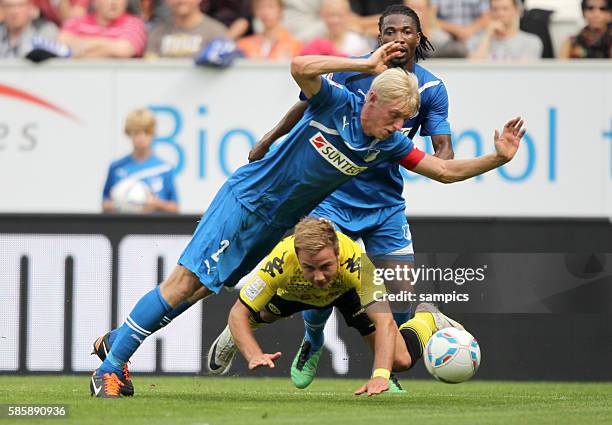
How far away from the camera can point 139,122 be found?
1346 cm

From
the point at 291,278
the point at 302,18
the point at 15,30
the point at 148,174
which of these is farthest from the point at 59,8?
the point at 291,278

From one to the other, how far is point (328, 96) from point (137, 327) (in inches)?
74.3

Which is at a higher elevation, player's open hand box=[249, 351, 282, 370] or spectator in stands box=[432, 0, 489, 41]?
spectator in stands box=[432, 0, 489, 41]

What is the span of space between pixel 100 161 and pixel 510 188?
432cm

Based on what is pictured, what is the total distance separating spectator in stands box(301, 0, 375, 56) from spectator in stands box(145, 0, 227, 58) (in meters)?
1.11

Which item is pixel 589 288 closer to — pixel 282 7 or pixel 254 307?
pixel 254 307

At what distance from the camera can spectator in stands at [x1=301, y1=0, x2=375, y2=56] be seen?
46.3ft

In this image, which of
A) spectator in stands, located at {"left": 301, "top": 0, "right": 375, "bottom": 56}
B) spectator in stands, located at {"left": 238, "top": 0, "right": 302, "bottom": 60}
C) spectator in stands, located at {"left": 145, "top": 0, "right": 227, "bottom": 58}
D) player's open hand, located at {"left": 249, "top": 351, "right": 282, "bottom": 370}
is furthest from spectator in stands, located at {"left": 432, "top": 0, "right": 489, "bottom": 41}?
player's open hand, located at {"left": 249, "top": 351, "right": 282, "bottom": 370}

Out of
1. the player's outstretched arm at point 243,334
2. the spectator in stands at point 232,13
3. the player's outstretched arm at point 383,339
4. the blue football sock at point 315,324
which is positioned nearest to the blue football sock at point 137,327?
the player's outstretched arm at point 243,334

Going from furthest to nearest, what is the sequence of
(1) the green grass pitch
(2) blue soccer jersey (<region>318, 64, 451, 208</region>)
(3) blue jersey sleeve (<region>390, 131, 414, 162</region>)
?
(2) blue soccer jersey (<region>318, 64, 451, 208</region>) → (3) blue jersey sleeve (<region>390, 131, 414, 162</region>) → (1) the green grass pitch

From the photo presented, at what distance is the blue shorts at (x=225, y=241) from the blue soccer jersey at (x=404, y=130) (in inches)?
40.6

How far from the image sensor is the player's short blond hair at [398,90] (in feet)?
24.4

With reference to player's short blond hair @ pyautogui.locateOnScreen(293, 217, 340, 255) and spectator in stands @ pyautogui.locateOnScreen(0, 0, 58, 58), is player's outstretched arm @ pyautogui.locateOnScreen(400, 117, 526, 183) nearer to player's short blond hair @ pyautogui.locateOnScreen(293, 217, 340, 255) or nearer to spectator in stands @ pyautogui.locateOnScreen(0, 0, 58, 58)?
player's short blond hair @ pyautogui.locateOnScreen(293, 217, 340, 255)

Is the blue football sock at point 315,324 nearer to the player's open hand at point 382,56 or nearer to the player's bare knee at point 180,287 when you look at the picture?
the player's bare knee at point 180,287
